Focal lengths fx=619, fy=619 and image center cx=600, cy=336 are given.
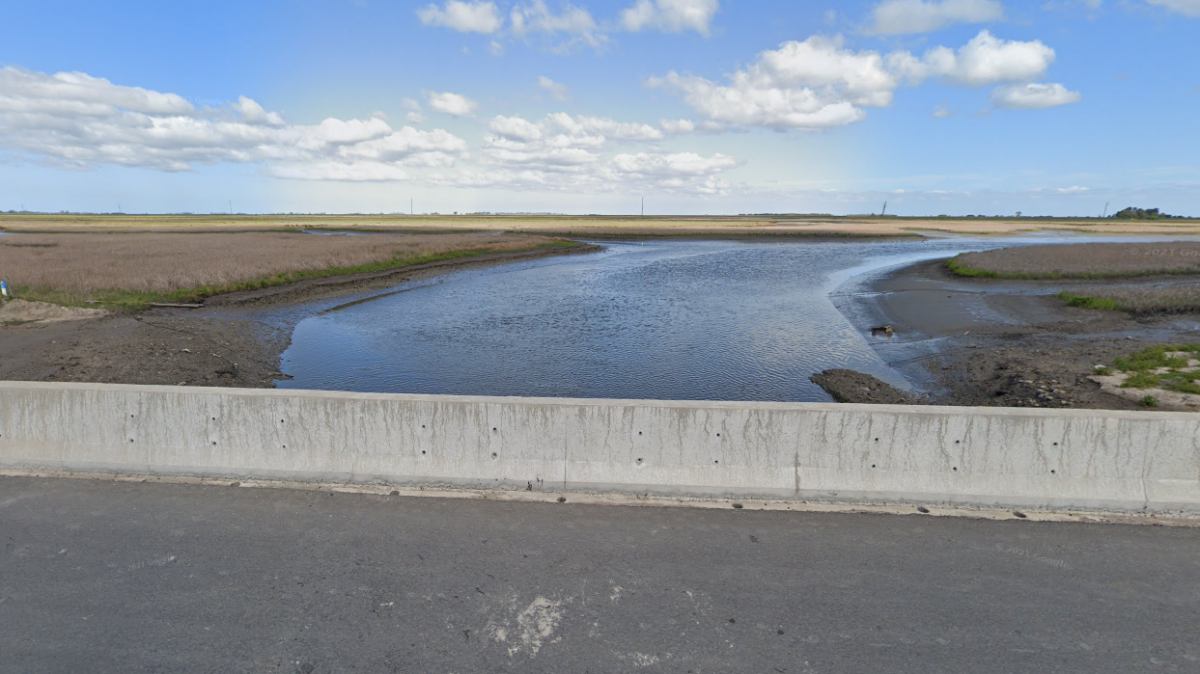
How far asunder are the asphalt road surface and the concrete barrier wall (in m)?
0.38

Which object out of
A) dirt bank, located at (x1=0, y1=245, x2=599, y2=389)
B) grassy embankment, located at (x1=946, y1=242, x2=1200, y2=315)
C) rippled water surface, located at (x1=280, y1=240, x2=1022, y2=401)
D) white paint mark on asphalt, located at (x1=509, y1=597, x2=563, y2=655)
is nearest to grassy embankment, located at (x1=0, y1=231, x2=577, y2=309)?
dirt bank, located at (x1=0, y1=245, x2=599, y2=389)

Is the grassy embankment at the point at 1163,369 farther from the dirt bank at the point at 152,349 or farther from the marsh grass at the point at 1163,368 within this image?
the dirt bank at the point at 152,349

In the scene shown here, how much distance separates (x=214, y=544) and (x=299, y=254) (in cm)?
3995

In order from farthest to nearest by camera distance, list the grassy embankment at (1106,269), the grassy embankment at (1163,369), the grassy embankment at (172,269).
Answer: the grassy embankment at (172,269)
the grassy embankment at (1106,269)
the grassy embankment at (1163,369)

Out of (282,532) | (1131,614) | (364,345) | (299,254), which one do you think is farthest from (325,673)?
(299,254)

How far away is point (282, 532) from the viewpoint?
18.2 ft

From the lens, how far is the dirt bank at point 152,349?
1365cm

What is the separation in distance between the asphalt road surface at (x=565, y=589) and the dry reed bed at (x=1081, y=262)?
3462 cm

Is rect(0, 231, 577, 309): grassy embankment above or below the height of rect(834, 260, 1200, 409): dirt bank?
above

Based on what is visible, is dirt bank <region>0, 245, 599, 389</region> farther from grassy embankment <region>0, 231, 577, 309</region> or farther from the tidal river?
grassy embankment <region>0, 231, 577, 309</region>

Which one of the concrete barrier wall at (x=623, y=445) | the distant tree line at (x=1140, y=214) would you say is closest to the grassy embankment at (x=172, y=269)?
the concrete barrier wall at (x=623, y=445)

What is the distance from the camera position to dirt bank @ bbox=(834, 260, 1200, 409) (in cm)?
1242

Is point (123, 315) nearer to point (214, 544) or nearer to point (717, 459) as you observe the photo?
point (214, 544)

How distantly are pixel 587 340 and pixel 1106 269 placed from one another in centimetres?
3205
